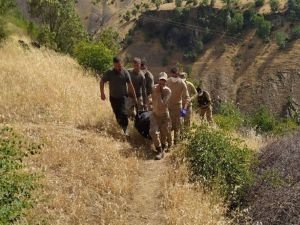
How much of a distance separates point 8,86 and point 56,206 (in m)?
6.19

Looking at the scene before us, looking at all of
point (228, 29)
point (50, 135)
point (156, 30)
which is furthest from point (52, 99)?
point (156, 30)

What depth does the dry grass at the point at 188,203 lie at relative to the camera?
20.4 feet

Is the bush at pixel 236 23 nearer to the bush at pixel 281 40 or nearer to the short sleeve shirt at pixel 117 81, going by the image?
the bush at pixel 281 40

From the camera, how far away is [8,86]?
11664 millimetres

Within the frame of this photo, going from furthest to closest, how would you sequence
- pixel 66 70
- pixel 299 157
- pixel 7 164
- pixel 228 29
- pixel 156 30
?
pixel 156 30
pixel 228 29
pixel 66 70
pixel 299 157
pixel 7 164

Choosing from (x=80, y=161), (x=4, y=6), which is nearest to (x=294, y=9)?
(x=4, y=6)

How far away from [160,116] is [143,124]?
2.35 feet

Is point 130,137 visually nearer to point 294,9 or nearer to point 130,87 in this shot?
point 130,87

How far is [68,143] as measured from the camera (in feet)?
28.2

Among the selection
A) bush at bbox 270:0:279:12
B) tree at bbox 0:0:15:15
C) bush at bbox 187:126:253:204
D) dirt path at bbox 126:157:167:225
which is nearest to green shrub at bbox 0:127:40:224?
dirt path at bbox 126:157:167:225

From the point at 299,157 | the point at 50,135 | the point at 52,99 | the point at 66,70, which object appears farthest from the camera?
the point at 66,70

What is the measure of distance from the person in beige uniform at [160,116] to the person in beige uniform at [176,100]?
41 centimetres

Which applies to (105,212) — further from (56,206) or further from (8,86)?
(8,86)

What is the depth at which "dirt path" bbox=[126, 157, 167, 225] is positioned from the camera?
6492mm
